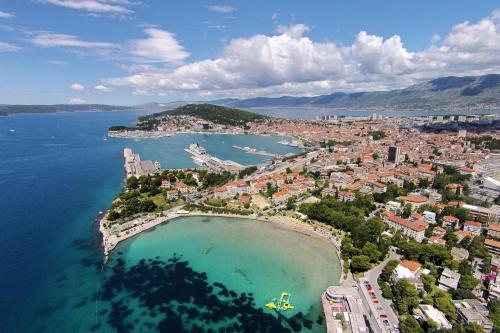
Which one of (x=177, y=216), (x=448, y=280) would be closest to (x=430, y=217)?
(x=448, y=280)

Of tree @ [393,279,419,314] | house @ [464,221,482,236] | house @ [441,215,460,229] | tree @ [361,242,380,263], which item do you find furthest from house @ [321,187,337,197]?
tree @ [393,279,419,314]

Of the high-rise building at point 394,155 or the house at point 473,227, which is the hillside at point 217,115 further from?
the house at point 473,227

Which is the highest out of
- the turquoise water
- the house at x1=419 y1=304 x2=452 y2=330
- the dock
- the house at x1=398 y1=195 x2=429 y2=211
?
the dock

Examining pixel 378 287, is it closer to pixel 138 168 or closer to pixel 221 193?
pixel 221 193

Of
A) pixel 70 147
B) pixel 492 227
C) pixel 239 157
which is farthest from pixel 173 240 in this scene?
pixel 70 147

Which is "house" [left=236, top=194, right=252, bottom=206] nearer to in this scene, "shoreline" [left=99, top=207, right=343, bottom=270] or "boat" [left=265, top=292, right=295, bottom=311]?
"shoreline" [left=99, top=207, right=343, bottom=270]

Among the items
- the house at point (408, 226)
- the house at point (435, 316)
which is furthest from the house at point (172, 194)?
the house at point (435, 316)
